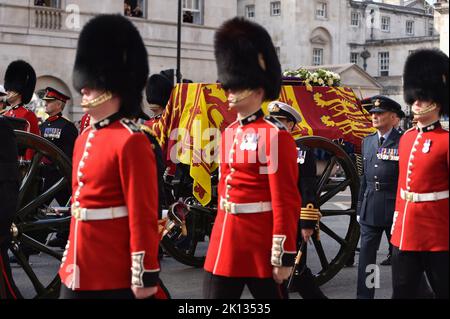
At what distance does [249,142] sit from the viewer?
458 centimetres

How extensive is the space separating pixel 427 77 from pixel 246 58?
113 centimetres

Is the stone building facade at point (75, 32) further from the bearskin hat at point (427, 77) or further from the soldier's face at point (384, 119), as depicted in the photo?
the bearskin hat at point (427, 77)

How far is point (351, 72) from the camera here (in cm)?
3244

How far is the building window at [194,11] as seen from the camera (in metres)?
24.8

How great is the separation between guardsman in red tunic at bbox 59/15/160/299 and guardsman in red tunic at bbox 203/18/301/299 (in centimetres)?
63

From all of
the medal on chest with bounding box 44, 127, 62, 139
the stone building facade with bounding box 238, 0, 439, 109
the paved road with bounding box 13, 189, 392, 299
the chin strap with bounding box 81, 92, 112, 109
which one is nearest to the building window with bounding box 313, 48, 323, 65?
the stone building facade with bounding box 238, 0, 439, 109

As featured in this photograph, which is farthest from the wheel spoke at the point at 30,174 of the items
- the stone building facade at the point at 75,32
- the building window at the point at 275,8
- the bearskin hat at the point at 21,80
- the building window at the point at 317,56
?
the building window at the point at 317,56

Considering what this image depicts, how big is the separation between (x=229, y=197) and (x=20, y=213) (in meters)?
2.10

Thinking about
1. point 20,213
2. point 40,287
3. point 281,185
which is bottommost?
point 40,287

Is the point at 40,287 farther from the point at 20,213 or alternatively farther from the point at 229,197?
the point at 229,197

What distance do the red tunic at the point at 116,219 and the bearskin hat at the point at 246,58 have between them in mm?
909

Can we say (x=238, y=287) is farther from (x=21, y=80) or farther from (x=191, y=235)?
(x=21, y=80)

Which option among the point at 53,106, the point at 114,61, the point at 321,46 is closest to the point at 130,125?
the point at 114,61
